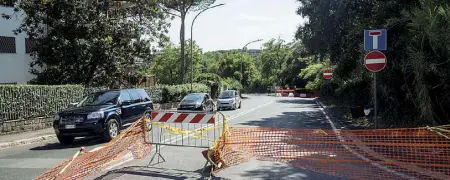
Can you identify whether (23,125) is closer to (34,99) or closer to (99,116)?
(34,99)

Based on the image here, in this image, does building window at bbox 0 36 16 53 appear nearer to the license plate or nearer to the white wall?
the white wall

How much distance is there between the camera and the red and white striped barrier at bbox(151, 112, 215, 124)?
26.0 ft

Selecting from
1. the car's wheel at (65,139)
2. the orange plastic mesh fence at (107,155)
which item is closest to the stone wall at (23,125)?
the car's wheel at (65,139)

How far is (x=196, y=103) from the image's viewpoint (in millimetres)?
23516

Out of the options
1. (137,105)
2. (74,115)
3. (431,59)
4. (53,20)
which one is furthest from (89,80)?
(431,59)

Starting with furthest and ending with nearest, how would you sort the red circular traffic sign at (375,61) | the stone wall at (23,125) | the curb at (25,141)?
the stone wall at (23,125)
the curb at (25,141)
the red circular traffic sign at (375,61)

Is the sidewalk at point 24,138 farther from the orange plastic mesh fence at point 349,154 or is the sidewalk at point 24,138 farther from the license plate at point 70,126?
the orange plastic mesh fence at point 349,154

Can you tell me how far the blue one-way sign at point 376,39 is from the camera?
10391mm

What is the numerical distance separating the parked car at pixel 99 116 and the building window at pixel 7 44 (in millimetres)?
13278

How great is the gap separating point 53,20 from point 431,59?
17330 millimetres

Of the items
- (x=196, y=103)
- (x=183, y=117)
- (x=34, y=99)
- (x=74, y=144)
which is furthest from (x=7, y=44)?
(x=183, y=117)

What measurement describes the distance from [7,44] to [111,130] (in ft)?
49.2

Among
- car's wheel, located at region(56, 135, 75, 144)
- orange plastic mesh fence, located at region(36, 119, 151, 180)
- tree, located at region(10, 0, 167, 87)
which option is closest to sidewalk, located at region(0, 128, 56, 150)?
car's wheel, located at region(56, 135, 75, 144)

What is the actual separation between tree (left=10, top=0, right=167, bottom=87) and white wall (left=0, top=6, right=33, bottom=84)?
2299 mm
